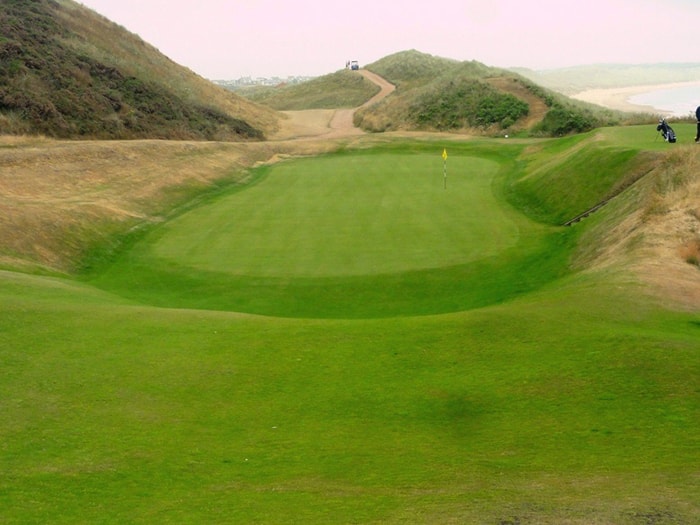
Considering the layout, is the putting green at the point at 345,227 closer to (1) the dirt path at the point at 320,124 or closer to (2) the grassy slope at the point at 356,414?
(2) the grassy slope at the point at 356,414

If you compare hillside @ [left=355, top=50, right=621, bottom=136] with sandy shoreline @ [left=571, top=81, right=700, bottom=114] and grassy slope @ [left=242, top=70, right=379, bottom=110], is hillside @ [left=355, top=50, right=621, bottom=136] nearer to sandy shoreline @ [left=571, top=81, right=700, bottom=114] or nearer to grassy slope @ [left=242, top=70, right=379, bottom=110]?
grassy slope @ [left=242, top=70, right=379, bottom=110]

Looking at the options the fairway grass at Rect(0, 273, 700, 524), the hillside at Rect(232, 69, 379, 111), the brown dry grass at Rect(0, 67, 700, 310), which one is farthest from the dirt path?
the fairway grass at Rect(0, 273, 700, 524)

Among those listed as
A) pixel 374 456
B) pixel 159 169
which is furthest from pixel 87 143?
pixel 374 456

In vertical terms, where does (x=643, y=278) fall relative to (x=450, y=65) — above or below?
below

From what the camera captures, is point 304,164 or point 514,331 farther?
point 304,164

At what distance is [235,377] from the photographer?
12.3m

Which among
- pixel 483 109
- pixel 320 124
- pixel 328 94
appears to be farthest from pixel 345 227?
pixel 328 94

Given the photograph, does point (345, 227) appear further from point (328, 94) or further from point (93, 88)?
point (328, 94)

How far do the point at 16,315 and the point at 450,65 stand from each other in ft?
349

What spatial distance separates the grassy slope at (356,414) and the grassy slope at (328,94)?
90.7 metres

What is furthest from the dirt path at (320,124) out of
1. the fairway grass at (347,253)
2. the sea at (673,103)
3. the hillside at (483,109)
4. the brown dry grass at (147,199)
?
the sea at (673,103)

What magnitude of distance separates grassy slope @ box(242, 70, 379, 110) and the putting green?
67035 millimetres

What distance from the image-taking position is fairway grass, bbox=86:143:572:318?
20145 millimetres

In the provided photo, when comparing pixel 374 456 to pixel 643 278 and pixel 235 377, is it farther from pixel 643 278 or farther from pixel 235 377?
pixel 643 278
